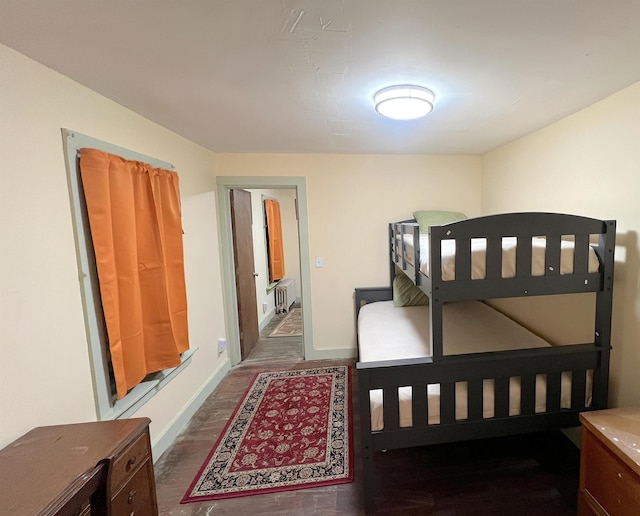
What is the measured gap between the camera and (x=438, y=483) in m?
1.69

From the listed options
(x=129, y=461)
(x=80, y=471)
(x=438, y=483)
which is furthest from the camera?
(x=438, y=483)

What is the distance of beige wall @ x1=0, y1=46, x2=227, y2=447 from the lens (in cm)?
109

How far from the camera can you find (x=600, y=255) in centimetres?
149

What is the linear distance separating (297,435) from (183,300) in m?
1.25

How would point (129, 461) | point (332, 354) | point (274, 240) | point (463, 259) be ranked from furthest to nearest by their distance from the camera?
point (274, 240)
point (332, 354)
point (463, 259)
point (129, 461)

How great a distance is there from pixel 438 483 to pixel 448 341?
33.7 inches

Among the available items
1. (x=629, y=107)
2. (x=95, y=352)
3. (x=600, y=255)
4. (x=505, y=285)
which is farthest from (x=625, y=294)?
(x=95, y=352)

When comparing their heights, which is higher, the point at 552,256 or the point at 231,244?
the point at 231,244

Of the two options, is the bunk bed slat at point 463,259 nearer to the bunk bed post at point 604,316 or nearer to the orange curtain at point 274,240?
the bunk bed post at point 604,316

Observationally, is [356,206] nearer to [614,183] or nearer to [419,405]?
[614,183]

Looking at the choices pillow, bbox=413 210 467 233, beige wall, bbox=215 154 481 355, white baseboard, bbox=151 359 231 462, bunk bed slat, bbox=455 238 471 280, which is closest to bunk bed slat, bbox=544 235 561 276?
bunk bed slat, bbox=455 238 471 280

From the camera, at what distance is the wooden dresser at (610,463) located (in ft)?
3.63

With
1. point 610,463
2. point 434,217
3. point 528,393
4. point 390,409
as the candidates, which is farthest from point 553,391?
point 434,217

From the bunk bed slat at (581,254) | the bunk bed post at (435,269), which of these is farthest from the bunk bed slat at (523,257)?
the bunk bed post at (435,269)
